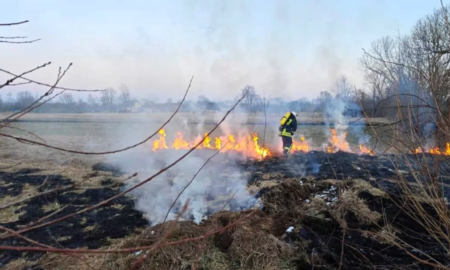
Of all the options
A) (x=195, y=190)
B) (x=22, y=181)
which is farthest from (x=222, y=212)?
(x=22, y=181)

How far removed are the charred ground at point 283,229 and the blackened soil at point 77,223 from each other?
0.02 metres

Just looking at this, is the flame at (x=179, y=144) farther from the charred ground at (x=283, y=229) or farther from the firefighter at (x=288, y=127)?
the charred ground at (x=283, y=229)

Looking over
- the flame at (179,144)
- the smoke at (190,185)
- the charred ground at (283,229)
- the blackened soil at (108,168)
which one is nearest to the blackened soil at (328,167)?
the charred ground at (283,229)

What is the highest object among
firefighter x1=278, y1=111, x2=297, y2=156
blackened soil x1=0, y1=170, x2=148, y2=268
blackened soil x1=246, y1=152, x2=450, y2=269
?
firefighter x1=278, y1=111, x2=297, y2=156

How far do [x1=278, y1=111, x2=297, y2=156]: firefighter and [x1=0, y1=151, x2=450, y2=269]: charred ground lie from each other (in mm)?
3808

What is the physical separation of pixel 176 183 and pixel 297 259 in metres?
5.71

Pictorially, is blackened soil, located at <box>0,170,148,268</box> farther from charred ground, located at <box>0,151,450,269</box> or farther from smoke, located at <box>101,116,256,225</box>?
smoke, located at <box>101,116,256,225</box>

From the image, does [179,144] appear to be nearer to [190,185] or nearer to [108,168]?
[108,168]

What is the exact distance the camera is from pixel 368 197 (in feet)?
23.7

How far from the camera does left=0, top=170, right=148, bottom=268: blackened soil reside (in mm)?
5809

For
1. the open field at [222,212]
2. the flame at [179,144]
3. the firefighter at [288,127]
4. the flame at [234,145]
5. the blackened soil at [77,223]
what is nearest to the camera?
the open field at [222,212]

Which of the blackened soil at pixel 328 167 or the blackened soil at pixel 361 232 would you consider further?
the blackened soil at pixel 328 167

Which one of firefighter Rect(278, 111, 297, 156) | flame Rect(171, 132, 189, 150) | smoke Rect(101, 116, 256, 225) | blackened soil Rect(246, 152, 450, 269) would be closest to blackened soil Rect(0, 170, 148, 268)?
smoke Rect(101, 116, 256, 225)

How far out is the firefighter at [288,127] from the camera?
13.5m
